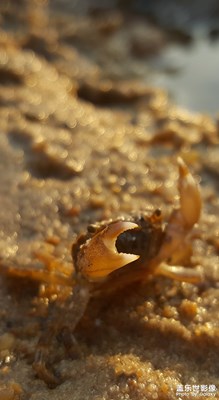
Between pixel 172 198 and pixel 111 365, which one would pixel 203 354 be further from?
pixel 172 198

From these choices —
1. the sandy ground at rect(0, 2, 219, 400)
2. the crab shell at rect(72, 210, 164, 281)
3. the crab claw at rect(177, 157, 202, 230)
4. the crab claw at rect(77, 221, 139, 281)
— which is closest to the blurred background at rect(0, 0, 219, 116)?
the sandy ground at rect(0, 2, 219, 400)

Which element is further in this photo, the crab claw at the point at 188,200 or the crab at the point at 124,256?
the crab claw at the point at 188,200

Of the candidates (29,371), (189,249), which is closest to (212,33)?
(189,249)

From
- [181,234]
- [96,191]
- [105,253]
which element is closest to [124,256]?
[105,253]

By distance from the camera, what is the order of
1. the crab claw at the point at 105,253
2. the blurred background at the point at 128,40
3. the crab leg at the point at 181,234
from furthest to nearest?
the blurred background at the point at 128,40
the crab leg at the point at 181,234
the crab claw at the point at 105,253

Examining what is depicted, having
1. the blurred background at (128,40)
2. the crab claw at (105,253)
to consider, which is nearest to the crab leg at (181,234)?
the crab claw at (105,253)

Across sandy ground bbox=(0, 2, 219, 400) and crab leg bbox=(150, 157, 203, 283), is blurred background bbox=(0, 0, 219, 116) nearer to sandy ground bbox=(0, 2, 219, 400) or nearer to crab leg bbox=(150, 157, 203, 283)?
sandy ground bbox=(0, 2, 219, 400)

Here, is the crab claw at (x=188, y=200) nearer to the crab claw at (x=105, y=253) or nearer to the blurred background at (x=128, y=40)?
the crab claw at (x=105, y=253)

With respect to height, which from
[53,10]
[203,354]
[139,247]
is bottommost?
[53,10]
